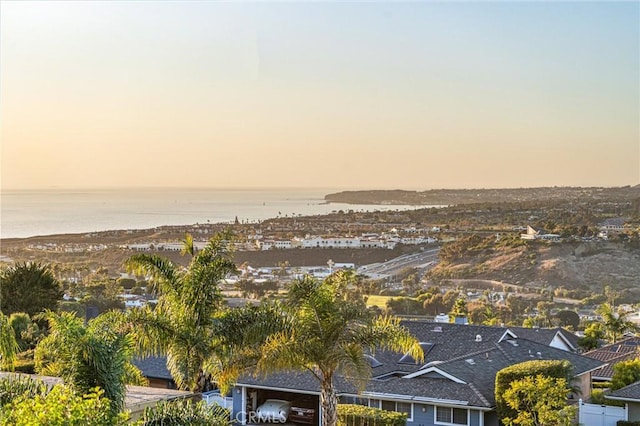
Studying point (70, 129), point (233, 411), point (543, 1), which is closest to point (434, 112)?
point (543, 1)

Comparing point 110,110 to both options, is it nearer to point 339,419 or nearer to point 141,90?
point 141,90

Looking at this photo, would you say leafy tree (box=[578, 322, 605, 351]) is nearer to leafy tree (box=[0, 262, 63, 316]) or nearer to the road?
leafy tree (box=[0, 262, 63, 316])

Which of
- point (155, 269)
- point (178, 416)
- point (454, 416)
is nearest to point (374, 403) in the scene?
point (454, 416)

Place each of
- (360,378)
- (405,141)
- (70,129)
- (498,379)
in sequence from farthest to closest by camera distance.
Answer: (405,141), (70,129), (498,379), (360,378)

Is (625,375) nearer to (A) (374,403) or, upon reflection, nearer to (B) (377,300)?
(A) (374,403)

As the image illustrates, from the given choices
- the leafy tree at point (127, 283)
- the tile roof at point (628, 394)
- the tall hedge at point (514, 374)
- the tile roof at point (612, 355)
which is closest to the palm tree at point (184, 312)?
the tall hedge at point (514, 374)

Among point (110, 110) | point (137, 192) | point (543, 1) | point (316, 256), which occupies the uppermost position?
point (543, 1)

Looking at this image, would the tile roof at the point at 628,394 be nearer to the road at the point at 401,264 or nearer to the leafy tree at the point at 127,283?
the leafy tree at the point at 127,283
